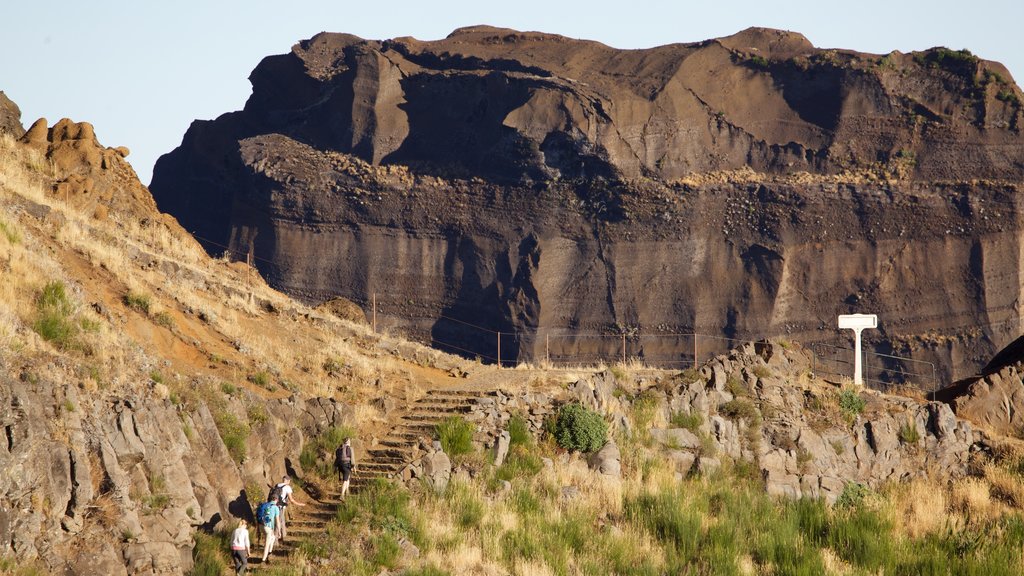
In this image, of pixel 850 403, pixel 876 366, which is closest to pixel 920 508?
pixel 850 403

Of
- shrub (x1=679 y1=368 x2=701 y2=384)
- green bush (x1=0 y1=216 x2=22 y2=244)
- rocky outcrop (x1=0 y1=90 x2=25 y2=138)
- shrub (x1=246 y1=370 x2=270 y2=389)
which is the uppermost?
rocky outcrop (x1=0 y1=90 x2=25 y2=138)

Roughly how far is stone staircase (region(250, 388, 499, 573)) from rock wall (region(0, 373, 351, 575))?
81cm

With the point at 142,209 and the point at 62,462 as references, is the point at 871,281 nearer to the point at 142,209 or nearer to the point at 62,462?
the point at 142,209

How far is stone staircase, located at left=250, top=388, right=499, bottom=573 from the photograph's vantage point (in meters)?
18.9

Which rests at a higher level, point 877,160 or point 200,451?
point 877,160

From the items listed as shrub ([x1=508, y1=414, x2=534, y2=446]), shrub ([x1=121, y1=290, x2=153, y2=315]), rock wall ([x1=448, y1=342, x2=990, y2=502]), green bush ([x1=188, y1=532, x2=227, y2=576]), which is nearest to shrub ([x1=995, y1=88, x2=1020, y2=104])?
rock wall ([x1=448, y1=342, x2=990, y2=502])

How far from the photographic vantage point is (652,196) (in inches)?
2776

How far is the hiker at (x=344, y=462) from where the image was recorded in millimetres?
20078

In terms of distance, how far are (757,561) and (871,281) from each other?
170 ft

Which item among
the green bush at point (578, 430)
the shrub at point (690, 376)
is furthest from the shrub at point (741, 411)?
the green bush at point (578, 430)

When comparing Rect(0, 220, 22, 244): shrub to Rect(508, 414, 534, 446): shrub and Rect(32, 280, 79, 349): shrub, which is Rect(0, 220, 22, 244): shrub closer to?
Rect(32, 280, 79, 349): shrub

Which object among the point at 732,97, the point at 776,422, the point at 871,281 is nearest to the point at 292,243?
the point at 732,97

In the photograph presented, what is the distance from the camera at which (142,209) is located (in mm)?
35688

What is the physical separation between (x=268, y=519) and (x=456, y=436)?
4636mm
